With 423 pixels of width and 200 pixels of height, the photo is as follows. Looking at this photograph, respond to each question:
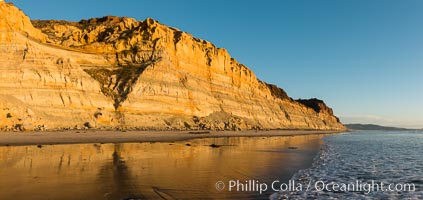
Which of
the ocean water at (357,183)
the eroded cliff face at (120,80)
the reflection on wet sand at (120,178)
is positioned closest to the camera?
the reflection on wet sand at (120,178)

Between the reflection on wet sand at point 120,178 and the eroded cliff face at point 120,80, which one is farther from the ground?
the eroded cliff face at point 120,80

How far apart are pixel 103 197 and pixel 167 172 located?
169 inches

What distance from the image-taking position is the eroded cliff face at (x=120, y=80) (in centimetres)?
3562

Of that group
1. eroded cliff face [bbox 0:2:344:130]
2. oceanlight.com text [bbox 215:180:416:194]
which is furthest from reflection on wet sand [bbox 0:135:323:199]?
eroded cliff face [bbox 0:2:344:130]

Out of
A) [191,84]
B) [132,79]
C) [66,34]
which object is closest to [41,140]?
[132,79]

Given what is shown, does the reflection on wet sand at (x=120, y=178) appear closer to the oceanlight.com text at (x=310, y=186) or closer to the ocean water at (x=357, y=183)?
the oceanlight.com text at (x=310, y=186)

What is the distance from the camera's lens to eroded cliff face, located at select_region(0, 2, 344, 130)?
3562 centimetres

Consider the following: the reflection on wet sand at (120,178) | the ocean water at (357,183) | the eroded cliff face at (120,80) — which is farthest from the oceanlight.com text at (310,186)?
the eroded cliff face at (120,80)

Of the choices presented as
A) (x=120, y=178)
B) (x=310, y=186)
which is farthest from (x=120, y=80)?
(x=310, y=186)

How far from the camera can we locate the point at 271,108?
8994cm

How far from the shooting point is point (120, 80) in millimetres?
48281

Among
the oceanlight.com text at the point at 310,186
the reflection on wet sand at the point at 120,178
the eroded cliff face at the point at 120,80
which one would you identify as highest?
the eroded cliff face at the point at 120,80

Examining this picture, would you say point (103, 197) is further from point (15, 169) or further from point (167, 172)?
point (15, 169)

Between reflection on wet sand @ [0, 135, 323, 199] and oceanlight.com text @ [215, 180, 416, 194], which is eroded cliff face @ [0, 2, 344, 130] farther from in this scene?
oceanlight.com text @ [215, 180, 416, 194]
